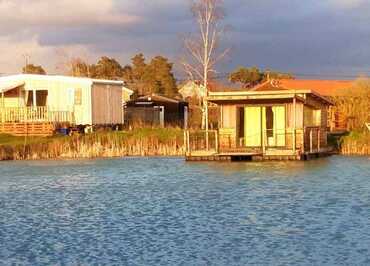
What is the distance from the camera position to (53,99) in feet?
176

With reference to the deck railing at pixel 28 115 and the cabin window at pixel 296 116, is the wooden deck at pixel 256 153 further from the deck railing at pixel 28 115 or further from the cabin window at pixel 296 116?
the deck railing at pixel 28 115

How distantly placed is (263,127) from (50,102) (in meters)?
18.9

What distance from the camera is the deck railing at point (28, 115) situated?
51.4 metres

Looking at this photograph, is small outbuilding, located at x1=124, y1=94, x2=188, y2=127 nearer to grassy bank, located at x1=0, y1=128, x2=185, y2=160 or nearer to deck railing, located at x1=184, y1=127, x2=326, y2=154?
grassy bank, located at x1=0, y1=128, x2=185, y2=160

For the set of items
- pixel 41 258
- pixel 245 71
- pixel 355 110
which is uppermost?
pixel 245 71

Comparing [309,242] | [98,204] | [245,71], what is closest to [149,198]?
[98,204]

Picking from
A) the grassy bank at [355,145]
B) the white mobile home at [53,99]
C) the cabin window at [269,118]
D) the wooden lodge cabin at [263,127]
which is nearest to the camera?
the wooden lodge cabin at [263,127]

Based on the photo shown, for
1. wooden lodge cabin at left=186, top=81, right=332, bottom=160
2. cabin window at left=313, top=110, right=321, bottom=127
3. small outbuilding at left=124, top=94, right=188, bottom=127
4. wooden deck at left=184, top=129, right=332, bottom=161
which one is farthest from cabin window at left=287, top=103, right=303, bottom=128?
small outbuilding at left=124, top=94, right=188, bottom=127

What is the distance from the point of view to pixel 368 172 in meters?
34.0

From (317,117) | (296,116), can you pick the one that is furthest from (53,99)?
(296,116)

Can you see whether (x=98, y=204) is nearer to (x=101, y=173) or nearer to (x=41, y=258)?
(x=41, y=258)

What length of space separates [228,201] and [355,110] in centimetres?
3377

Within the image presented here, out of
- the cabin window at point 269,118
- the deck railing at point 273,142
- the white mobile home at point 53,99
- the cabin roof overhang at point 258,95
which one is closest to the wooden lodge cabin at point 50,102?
the white mobile home at point 53,99

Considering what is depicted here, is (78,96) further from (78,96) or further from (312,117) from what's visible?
(312,117)
